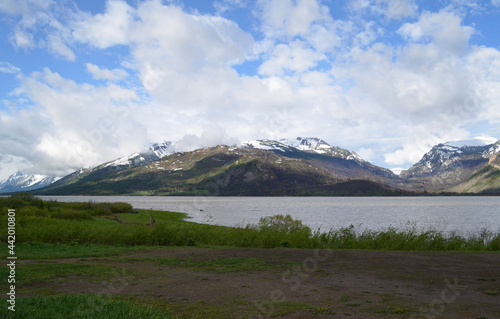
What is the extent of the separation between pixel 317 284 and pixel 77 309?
347 inches

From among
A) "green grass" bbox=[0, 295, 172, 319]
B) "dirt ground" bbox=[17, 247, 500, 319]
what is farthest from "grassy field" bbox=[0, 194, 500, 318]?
"dirt ground" bbox=[17, 247, 500, 319]

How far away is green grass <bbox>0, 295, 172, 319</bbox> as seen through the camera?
27.2 feet

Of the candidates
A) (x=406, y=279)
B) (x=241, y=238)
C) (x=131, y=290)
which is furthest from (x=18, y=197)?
(x=406, y=279)

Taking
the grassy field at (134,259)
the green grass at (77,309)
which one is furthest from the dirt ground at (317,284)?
the green grass at (77,309)

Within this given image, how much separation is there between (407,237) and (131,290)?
22.6 metres

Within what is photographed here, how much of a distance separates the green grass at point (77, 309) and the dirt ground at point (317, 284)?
122 cm

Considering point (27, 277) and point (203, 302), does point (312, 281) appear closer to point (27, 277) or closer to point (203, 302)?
point (203, 302)

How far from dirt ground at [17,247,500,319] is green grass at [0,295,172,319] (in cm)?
122

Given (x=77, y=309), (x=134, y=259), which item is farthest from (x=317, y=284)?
(x=134, y=259)

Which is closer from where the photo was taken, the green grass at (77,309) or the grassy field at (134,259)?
the green grass at (77,309)

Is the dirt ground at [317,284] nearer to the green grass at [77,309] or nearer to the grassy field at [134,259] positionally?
the grassy field at [134,259]

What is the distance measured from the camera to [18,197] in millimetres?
48688

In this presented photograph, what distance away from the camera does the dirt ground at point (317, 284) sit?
10438 millimetres

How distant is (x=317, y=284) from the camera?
1420cm
